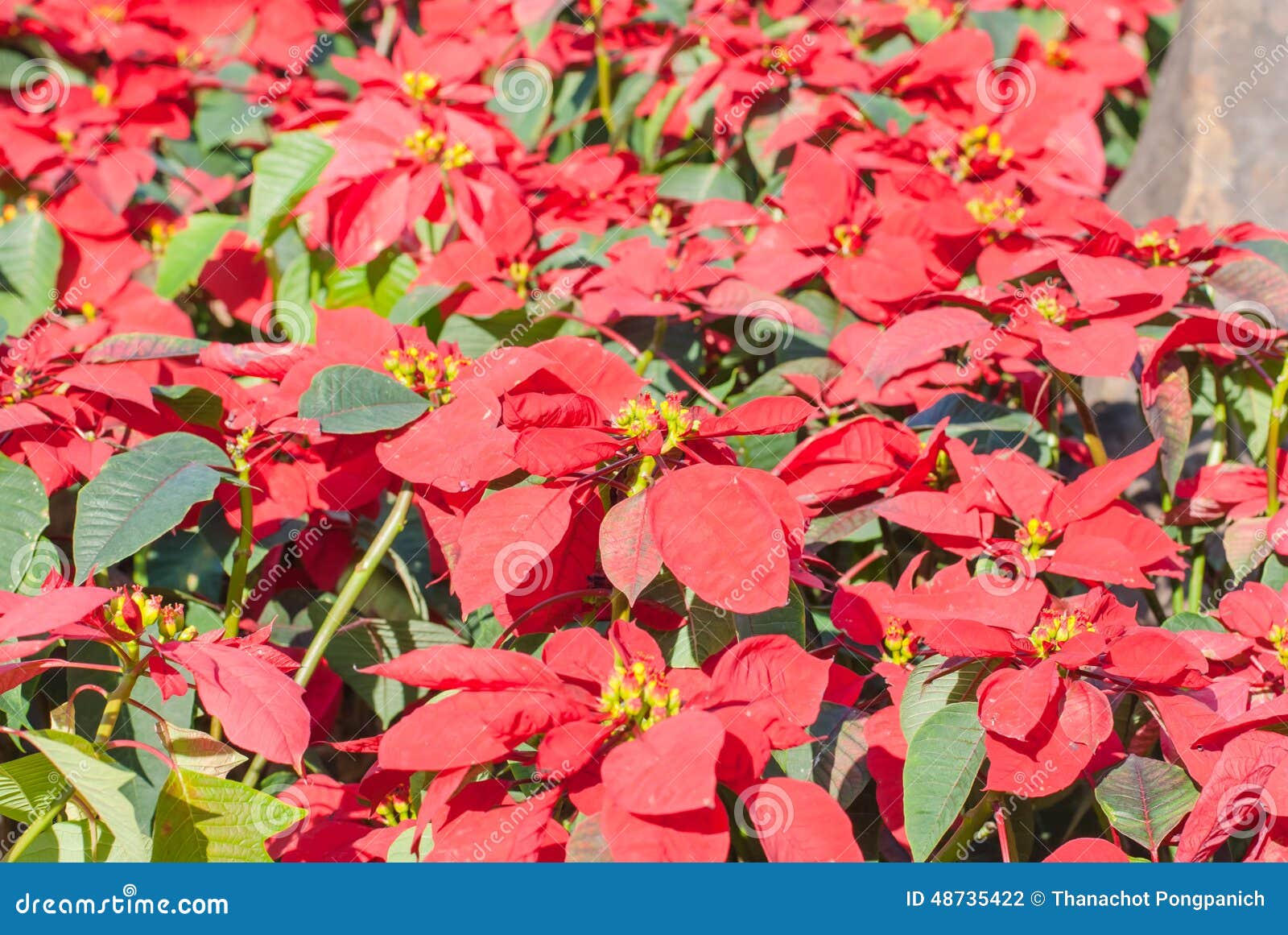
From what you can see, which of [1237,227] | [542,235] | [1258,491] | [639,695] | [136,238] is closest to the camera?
[639,695]

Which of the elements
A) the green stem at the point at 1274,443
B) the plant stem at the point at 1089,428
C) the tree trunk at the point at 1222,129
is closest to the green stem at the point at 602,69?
the tree trunk at the point at 1222,129

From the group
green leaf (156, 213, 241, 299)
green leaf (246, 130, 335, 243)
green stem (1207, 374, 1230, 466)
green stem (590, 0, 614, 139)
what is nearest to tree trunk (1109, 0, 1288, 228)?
green stem (1207, 374, 1230, 466)

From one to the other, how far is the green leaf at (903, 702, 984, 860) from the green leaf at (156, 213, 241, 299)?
92 centimetres

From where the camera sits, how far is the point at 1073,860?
Result: 677 millimetres

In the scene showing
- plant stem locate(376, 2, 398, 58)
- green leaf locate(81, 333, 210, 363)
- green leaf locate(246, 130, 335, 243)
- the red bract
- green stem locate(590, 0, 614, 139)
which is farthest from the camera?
plant stem locate(376, 2, 398, 58)

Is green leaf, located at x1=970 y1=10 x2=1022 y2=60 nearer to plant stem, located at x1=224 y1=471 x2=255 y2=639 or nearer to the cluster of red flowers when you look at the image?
the cluster of red flowers

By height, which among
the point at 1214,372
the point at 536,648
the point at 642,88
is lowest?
the point at 536,648

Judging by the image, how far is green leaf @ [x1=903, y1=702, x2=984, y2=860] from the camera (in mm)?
686

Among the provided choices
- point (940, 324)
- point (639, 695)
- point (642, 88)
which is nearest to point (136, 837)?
point (639, 695)

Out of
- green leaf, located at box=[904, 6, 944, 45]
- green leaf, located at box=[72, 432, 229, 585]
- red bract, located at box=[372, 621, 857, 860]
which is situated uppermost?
green leaf, located at box=[904, 6, 944, 45]

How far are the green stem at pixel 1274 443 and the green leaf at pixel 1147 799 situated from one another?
0.35m

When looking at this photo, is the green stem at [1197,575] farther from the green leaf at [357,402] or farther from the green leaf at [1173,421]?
the green leaf at [357,402]

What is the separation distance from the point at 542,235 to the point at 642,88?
426 mm

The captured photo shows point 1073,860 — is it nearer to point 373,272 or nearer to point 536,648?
point 536,648
